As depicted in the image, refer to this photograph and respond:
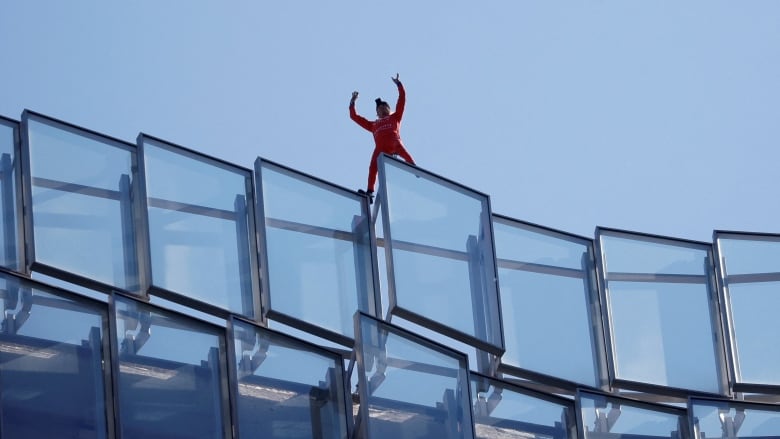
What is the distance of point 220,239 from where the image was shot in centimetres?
2516

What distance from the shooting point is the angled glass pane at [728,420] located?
25438 mm

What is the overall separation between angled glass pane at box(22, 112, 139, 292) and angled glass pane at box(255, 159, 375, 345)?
4.36 ft

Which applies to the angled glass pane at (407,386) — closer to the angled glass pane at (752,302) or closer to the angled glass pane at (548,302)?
the angled glass pane at (548,302)

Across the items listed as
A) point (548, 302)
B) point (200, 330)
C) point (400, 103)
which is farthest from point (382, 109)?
point (200, 330)

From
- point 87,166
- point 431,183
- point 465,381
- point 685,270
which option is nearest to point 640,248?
point 685,270

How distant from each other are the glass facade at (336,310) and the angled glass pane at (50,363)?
0.02 metres

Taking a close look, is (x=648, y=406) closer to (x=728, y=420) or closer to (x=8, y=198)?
(x=728, y=420)

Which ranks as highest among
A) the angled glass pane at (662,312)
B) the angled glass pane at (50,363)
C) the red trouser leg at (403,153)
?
the red trouser leg at (403,153)

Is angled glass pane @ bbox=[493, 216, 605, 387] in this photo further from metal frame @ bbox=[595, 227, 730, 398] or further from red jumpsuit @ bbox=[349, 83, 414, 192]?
red jumpsuit @ bbox=[349, 83, 414, 192]

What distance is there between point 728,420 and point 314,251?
4.33m

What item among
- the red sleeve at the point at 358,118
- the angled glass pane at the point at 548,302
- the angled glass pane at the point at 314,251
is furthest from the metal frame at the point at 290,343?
the red sleeve at the point at 358,118

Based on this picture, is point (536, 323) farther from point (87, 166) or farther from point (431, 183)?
point (87, 166)

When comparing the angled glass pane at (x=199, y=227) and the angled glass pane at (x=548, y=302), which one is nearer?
the angled glass pane at (x=199, y=227)

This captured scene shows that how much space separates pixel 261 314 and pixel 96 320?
2.80 metres
